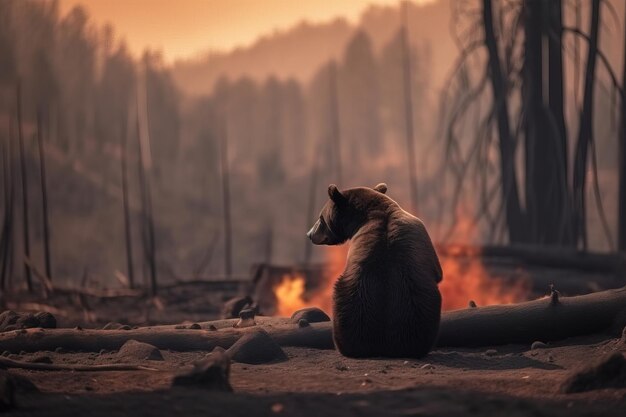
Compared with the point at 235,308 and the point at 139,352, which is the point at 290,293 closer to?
the point at 235,308

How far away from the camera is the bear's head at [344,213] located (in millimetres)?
8023

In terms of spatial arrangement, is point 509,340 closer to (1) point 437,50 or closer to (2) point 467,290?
(2) point 467,290

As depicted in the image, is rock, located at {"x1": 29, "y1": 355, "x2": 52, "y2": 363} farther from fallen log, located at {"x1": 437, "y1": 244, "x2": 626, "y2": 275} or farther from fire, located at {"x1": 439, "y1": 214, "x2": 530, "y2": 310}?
fallen log, located at {"x1": 437, "y1": 244, "x2": 626, "y2": 275}

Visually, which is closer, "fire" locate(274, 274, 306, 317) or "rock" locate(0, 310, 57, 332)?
"rock" locate(0, 310, 57, 332)

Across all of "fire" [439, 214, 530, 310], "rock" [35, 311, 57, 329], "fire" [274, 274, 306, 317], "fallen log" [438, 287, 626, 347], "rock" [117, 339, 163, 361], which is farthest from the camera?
"fire" [274, 274, 306, 317]

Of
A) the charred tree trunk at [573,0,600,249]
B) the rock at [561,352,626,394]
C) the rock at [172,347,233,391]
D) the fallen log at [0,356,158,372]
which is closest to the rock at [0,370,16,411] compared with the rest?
the rock at [172,347,233,391]

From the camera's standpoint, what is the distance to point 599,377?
562 centimetres

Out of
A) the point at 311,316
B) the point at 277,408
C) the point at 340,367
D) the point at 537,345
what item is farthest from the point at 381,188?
the point at 277,408

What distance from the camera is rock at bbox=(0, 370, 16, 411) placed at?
5089mm

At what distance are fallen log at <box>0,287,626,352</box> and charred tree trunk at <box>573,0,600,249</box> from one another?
4.98 meters

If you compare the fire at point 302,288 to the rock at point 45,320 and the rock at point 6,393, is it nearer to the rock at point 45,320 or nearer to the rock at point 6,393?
the rock at point 45,320

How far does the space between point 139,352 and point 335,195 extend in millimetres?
2067

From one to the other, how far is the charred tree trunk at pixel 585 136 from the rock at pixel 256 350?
21.5 feet

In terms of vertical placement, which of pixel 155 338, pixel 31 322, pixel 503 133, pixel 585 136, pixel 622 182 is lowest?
pixel 155 338
